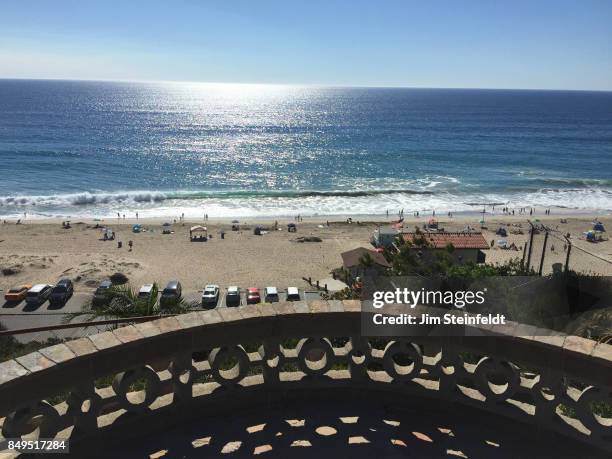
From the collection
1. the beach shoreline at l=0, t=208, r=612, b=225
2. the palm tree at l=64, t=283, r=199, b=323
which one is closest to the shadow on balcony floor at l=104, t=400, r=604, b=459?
the palm tree at l=64, t=283, r=199, b=323

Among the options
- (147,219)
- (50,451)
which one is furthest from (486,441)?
(147,219)

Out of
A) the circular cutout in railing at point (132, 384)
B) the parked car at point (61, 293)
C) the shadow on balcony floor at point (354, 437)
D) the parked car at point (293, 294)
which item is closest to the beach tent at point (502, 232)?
the parked car at point (293, 294)

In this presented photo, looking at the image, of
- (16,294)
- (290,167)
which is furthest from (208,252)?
(290,167)

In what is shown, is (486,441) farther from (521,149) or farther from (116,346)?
(521,149)

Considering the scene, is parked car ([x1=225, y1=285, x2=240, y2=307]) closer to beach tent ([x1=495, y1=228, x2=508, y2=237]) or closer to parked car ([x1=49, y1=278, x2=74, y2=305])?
parked car ([x1=49, y1=278, x2=74, y2=305])

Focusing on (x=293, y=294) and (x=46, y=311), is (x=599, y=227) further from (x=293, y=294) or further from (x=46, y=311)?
(x=46, y=311)

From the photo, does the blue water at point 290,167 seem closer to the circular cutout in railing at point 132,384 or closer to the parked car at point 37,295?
the parked car at point 37,295

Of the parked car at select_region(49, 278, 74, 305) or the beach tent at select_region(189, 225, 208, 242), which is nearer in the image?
the parked car at select_region(49, 278, 74, 305)
